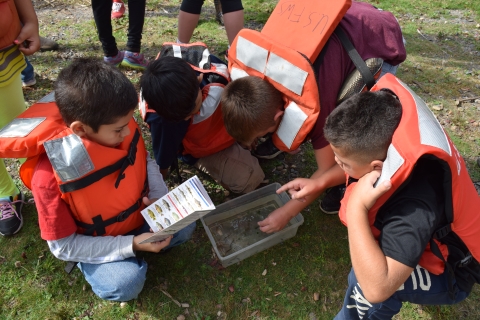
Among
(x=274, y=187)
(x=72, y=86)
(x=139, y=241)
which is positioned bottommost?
(x=274, y=187)

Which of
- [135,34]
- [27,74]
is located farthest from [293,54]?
[27,74]

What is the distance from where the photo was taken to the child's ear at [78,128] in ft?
6.35

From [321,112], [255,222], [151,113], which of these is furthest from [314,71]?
[255,222]

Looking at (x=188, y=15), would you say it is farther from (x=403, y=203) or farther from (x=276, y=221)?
(x=403, y=203)

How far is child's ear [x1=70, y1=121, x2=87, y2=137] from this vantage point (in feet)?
6.35

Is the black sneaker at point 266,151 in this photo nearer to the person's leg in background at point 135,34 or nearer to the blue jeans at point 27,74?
the person's leg in background at point 135,34

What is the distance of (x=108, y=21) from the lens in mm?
4133

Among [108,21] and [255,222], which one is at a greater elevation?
[108,21]

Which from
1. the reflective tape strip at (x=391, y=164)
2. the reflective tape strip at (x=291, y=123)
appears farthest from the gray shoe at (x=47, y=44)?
the reflective tape strip at (x=391, y=164)

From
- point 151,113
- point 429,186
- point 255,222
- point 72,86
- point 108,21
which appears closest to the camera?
point 429,186

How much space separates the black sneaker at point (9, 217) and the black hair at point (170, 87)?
1563 millimetres

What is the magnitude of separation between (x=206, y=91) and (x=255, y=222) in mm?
1213

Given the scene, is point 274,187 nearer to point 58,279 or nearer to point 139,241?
point 139,241

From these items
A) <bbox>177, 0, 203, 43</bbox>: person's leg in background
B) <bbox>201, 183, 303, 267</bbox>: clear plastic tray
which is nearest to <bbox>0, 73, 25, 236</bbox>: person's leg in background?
<bbox>201, 183, 303, 267</bbox>: clear plastic tray
